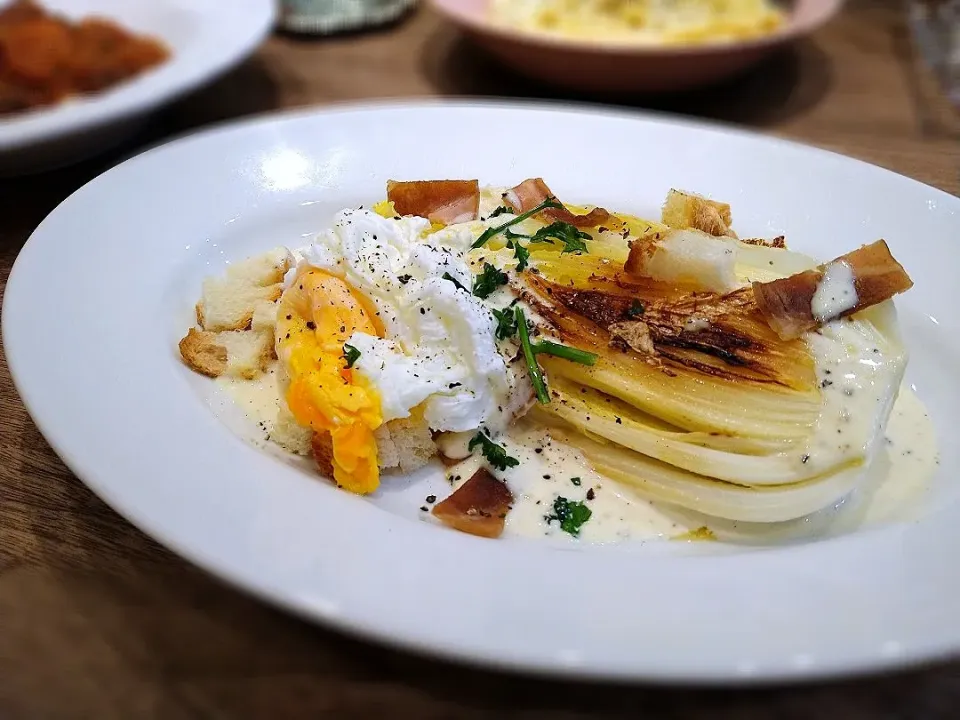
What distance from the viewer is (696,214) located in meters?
1.72

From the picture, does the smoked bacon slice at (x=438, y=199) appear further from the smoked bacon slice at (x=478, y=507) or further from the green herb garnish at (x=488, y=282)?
the smoked bacon slice at (x=478, y=507)

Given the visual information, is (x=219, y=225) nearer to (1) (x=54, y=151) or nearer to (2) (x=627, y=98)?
(1) (x=54, y=151)

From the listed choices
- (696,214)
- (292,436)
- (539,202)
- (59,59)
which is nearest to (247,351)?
(292,436)

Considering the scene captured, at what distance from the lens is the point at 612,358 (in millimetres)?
1495

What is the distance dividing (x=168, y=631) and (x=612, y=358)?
88 centimetres

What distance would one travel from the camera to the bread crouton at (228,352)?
1.57 meters

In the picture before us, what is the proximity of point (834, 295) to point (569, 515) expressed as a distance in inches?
24.8

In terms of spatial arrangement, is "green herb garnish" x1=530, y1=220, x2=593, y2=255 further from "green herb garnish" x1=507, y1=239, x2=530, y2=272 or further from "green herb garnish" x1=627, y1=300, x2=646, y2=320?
"green herb garnish" x1=627, y1=300, x2=646, y2=320

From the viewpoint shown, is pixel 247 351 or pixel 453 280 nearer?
pixel 453 280

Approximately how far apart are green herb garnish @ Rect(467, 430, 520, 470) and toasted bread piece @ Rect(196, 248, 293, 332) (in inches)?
22.1

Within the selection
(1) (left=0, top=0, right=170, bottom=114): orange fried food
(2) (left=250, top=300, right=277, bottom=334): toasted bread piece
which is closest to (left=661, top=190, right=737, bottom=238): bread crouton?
(2) (left=250, top=300, right=277, bottom=334): toasted bread piece

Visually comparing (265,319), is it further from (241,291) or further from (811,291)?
(811,291)

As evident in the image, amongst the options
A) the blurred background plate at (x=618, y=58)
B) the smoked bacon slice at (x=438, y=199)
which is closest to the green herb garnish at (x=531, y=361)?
the smoked bacon slice at (x=438, y=199)

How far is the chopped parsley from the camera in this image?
1.39m
